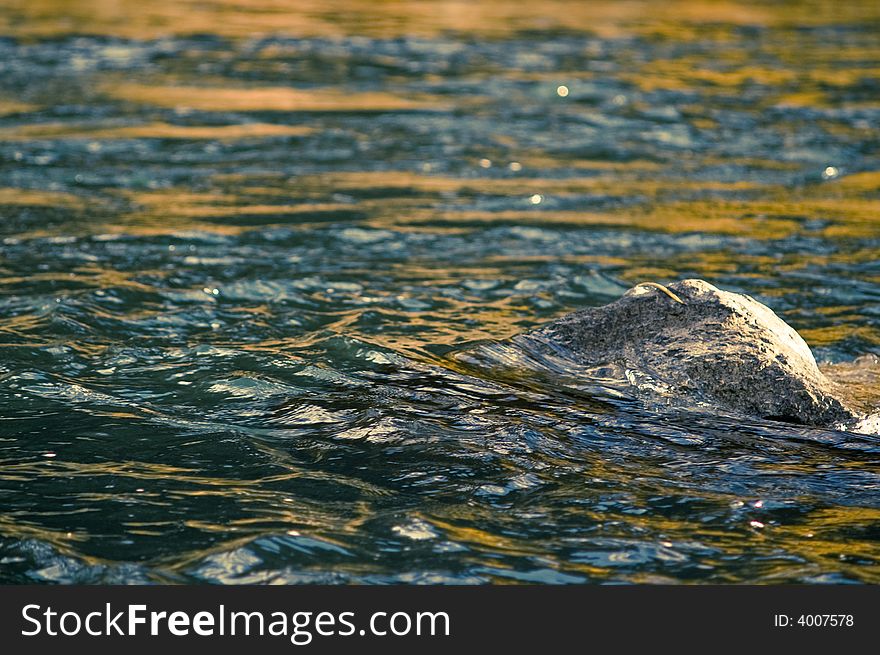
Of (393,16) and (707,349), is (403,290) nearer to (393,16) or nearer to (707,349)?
(707,349)

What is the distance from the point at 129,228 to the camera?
34.5 ft

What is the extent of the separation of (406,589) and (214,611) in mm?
643

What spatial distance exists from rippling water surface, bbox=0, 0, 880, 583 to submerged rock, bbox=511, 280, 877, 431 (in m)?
0.24

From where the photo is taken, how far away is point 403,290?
8.97 m

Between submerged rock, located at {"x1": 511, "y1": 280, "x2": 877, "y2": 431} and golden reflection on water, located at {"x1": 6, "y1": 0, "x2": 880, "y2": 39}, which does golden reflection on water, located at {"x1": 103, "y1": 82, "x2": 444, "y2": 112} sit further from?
submerged rock, located at {"x1": 511, "y1": 280, "x2": 877, "y2": 431}

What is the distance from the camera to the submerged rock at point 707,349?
21.2 feet

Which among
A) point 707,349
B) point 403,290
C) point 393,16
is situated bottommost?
point 403,290

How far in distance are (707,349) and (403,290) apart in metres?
Answer: 2.77

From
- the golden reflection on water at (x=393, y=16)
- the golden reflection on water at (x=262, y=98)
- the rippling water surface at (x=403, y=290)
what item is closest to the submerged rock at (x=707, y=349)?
the rippling water surface at (x=403, y=290)

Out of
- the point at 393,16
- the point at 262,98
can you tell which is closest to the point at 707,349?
the point at 262,98

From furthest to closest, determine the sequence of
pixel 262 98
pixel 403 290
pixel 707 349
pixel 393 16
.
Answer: pixel 393 16 → pixel 262 98 → pixel 403 290 → pixel 707 349

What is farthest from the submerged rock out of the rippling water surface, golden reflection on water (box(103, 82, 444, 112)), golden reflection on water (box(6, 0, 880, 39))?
golden reflection on water (box(6, 0, 880, 39))

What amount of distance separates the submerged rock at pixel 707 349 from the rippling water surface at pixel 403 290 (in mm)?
237

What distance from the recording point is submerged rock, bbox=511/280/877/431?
6453mm
